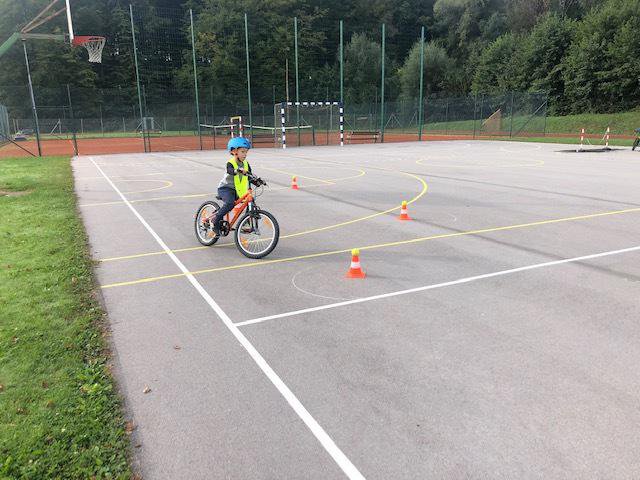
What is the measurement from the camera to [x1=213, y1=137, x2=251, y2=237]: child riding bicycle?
22.6 feet

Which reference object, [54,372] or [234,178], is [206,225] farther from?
[54,372]

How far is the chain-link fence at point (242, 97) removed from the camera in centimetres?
3831

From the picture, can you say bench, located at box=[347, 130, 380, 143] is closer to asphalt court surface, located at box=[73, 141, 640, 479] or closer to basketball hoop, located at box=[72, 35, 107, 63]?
basketball hoop, located at box=[72, 35, 107, 63]

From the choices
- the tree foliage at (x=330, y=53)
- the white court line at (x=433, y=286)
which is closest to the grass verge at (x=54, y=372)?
the white court line at (x=433, y=286)

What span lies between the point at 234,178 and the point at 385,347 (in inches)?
152

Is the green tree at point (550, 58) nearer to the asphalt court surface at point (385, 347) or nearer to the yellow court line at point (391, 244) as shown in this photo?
the yellow court line at point (391, 244)

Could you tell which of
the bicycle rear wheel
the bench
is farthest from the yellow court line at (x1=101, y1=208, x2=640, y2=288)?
the bench

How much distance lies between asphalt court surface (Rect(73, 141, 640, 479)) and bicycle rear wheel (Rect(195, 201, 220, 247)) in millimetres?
265

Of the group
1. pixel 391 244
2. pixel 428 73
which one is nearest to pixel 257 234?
pixel 391 244

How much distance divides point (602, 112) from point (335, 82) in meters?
27.9

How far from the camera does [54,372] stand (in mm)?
3736

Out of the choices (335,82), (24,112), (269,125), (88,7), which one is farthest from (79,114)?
(335,82)

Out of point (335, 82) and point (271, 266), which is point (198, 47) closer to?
point (335, 82)

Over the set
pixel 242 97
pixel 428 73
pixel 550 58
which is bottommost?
pixel 242 97
